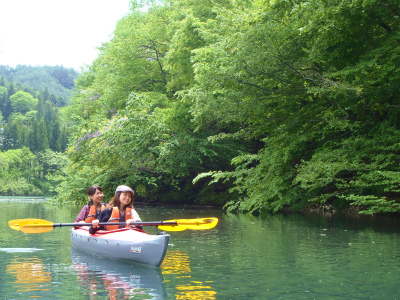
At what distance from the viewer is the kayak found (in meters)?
7.59

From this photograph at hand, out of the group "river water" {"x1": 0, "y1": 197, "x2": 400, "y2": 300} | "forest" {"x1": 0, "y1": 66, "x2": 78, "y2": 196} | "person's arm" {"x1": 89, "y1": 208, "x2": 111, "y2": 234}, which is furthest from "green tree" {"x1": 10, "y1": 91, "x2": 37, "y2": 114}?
"person's arm" {"x1": 89, "y1": 208, "x2": 111, "y2": 234}

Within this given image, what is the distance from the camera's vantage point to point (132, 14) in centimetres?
3269

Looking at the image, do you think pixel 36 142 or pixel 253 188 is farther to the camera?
pixel 36 142

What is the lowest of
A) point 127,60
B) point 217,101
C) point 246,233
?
point 246,233

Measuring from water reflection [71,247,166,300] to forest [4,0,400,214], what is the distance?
6.33 m

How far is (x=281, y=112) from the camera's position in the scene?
1769cm

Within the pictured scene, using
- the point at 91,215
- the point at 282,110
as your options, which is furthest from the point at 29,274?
the point at 282,110

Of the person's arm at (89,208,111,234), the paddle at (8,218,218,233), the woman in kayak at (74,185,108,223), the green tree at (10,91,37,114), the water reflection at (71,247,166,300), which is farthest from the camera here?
the green tree at (10,91,37,114)

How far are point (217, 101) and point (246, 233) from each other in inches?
207

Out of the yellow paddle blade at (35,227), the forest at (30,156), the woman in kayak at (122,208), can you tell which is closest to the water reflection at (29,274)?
the yellow paddle blade at (35,227)

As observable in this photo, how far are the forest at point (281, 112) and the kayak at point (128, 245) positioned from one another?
6033 mm

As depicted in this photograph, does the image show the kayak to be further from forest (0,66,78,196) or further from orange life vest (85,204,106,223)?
forest (0,66,78,196)

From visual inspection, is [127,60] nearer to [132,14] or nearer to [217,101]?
[132,14]

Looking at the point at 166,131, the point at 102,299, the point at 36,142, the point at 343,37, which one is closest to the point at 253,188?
the point at 343,37
